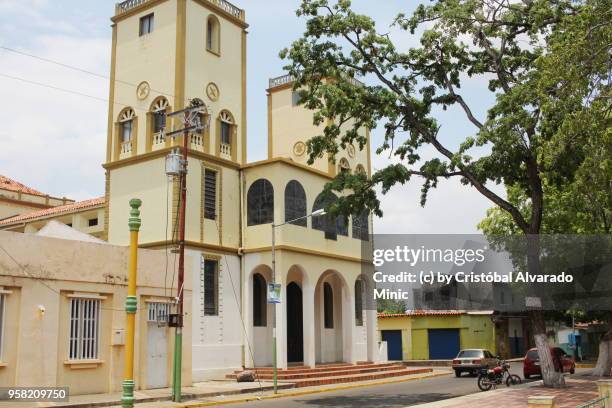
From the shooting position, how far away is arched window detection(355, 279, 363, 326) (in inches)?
1394

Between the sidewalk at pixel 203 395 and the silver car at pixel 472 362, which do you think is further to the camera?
the silver car at pixel 472 362

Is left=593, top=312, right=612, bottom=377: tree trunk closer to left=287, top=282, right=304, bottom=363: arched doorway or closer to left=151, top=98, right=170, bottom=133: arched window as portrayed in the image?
left=287, top=282, right=304, bottom=363: arched doorway

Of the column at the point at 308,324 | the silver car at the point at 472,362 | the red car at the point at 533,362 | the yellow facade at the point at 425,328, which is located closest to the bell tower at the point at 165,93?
the column at the point at 308,324

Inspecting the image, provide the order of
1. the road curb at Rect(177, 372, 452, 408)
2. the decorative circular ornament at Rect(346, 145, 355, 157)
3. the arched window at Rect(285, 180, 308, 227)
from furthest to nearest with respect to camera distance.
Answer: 1. the decorative circular ornament at Rect(346, 145, 355, 157)
2. the arched window at Rect(285, 180, 308, 227)
3. the road curb at Rect(177, 372, 452, 408)

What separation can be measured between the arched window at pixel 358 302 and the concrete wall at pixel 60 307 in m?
14.7

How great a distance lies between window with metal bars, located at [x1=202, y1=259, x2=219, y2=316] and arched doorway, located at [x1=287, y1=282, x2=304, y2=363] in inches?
214

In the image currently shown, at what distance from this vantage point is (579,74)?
1293 centimetres

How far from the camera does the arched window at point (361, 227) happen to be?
3472 centimetres

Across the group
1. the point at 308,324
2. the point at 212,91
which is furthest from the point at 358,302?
the point at 212,91

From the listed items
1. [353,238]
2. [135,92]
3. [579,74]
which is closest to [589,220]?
[353,238]

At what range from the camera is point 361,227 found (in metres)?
35.4

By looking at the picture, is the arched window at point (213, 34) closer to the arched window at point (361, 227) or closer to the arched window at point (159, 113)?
the arched window at point (159, 113)

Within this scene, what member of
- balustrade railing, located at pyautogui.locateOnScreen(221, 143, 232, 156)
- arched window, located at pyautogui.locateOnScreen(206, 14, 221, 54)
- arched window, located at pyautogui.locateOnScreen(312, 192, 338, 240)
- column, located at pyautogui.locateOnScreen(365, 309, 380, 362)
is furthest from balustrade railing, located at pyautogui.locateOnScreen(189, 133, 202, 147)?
column, located at pyautogui.locateOnScreen(365, 309, 380, 362)

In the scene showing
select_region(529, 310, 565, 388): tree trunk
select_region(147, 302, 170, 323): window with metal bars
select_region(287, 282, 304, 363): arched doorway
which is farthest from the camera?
select_region(287, 282, 304, 363): arched doorway
